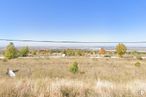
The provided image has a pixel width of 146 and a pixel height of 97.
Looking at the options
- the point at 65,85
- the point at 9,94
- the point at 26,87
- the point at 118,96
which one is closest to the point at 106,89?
the point at 118,96

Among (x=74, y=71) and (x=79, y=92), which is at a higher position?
(x=79, y=92)

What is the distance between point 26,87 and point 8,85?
0.61 meters

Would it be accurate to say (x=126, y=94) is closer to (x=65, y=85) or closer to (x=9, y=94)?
(x=65, y=85)

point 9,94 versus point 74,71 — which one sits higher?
point 9,94

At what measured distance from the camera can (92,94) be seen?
26.2 ft

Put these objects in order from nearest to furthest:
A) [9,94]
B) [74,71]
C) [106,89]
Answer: [9,94] → [106,89] → [74,71]

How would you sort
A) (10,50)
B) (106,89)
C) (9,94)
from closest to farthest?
(9,94), (106,89), (10,50)

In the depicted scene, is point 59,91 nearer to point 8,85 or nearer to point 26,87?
point 26,87

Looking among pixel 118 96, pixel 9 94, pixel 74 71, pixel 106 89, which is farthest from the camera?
pixel 74 71

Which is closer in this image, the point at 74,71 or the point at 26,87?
the point at 26,87

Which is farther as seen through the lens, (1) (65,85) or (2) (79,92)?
(1) (65,85)

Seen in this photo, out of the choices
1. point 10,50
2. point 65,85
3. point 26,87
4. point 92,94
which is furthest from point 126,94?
point 10,50

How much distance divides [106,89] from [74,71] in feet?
56.3

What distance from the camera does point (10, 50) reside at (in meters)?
59.6
